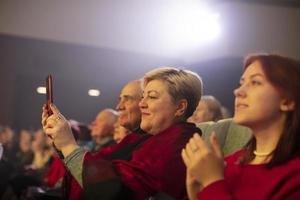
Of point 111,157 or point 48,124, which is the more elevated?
point 48,124

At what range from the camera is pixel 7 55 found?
4109mm

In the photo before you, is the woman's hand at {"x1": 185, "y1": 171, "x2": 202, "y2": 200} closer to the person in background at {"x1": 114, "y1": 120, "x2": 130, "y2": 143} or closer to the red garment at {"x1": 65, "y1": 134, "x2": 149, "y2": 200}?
the red garment at {"x1": 65, "y1": 134, "x2": 149, "y2": 200}

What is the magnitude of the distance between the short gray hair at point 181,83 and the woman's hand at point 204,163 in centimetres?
37

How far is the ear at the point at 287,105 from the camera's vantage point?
A: 1030 millimetres

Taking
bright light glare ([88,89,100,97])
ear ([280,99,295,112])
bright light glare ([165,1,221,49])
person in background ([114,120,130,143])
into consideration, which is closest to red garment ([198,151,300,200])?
ear ([280,99,295,112])

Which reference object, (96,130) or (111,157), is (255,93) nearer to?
(111,157)

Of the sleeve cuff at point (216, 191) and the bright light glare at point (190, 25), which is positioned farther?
the bright light glare at point (190, 25)

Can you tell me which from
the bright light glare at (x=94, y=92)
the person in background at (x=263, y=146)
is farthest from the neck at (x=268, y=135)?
the bright light glare at (x=94, y=92)

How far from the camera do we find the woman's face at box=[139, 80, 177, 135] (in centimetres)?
134

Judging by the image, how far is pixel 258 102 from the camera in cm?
104

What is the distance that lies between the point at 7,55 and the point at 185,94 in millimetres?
3059

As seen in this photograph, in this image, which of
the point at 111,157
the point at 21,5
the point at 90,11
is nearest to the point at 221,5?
the point at 90,11

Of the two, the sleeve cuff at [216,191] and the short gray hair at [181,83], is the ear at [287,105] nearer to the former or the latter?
the sleeve cuff at [216,191]

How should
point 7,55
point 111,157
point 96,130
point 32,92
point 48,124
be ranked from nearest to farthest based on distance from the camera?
point 48,124
point 111,157
point 96,130
point 32,92
point 7,55
